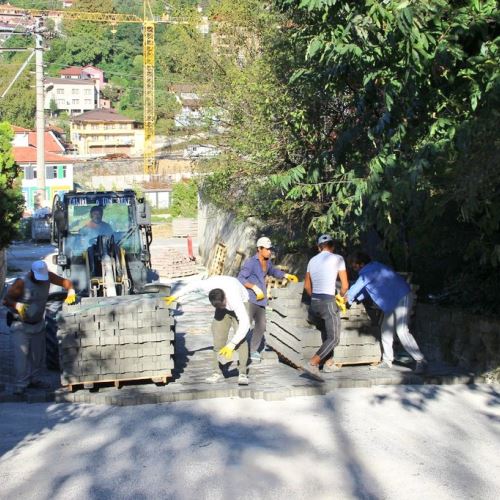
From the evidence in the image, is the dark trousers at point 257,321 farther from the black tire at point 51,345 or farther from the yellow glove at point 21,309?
the yellow glove at point 21,309

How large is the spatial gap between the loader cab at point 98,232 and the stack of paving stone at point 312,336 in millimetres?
2897

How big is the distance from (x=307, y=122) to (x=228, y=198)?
21.6ft

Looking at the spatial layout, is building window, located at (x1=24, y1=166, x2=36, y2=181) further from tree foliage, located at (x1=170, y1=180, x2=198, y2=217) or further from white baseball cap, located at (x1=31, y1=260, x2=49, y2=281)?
white baseball cap, located at (x1=31, y1=260, x2=49, y2=281)

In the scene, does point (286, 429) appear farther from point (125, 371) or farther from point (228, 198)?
point (228, 198)

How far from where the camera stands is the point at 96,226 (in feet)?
44.1

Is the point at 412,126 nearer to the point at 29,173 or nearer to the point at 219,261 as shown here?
the point at 219,261

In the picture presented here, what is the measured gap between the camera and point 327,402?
898 centimetres

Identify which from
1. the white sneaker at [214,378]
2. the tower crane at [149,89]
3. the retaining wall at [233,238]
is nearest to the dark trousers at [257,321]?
the white sneaker at [214,378]

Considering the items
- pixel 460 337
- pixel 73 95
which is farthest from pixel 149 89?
pixel 460 337

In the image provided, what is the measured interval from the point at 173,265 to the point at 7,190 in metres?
9.42

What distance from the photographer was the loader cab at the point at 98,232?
13.2 m

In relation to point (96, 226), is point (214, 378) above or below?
below

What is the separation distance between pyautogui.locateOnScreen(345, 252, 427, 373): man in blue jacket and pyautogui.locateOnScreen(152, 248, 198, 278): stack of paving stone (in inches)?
638

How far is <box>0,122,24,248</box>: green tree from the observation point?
52.8 feet
